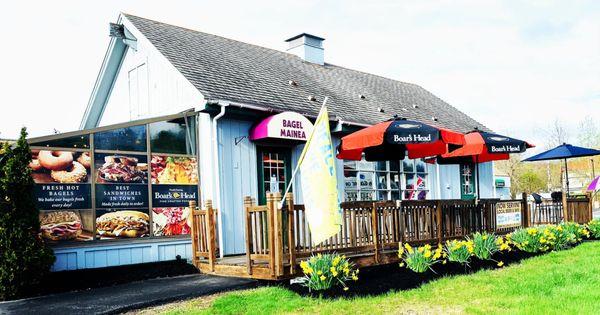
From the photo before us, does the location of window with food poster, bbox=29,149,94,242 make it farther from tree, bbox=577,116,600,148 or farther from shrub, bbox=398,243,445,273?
tree, bbox=577,116,600,148

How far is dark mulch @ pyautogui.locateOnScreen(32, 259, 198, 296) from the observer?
8958mm

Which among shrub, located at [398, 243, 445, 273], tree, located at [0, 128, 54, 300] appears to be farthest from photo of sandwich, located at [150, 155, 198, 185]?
shrub, located at [398, 243, 445, 273]

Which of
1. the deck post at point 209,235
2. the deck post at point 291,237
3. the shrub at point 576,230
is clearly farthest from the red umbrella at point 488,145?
the deck post at point 209,235

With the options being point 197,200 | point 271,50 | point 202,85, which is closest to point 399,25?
→ point 271,50

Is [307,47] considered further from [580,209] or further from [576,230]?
[576,230]

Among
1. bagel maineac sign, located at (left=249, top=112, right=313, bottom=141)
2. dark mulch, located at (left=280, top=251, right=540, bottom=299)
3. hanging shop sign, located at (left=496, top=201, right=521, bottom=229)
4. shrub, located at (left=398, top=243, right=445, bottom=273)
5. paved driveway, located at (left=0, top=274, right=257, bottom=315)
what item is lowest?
paved driveway, located at (left=0, top=274, right=257, bottom=315)

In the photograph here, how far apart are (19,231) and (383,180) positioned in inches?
387

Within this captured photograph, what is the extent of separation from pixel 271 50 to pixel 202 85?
252 inches

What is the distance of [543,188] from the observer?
176ft

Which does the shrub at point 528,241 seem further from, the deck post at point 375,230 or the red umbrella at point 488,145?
the deck post at point 375,230

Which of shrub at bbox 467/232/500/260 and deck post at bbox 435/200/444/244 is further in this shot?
deck post at bbox 435/200/444/244

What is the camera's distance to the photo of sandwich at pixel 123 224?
9.96 m

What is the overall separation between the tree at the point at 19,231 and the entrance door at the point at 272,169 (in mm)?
4669

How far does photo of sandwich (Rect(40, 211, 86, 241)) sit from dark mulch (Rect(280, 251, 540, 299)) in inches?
153
